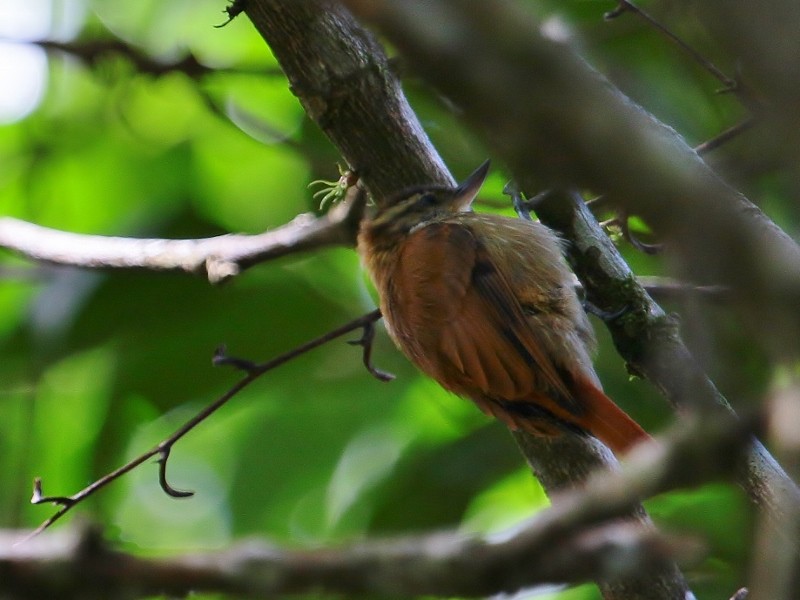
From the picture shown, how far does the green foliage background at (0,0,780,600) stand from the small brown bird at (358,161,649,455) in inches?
14.7

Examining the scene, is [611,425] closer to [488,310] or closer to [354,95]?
[488,310]

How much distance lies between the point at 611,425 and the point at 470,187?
46.0 inches

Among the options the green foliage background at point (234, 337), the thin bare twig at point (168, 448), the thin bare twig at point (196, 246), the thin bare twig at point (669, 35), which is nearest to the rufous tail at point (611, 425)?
the green foliage background at point (234, 337)

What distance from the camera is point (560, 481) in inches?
133

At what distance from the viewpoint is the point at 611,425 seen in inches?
130

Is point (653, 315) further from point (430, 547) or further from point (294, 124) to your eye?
point (294, 124)

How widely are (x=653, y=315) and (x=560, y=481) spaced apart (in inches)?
27.8

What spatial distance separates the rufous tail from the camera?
10.6 ft

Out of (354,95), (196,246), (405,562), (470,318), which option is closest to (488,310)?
(470,318)

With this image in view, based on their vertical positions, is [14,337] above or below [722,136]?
below

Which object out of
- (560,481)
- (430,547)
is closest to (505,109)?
(430,547)

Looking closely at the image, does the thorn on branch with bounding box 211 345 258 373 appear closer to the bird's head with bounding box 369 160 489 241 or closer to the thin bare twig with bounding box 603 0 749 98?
the bird's head with bounding box 369 160 489 241

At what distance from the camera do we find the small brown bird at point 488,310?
11.4 feet

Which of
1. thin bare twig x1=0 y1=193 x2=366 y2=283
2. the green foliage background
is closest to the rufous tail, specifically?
the green foliage background
